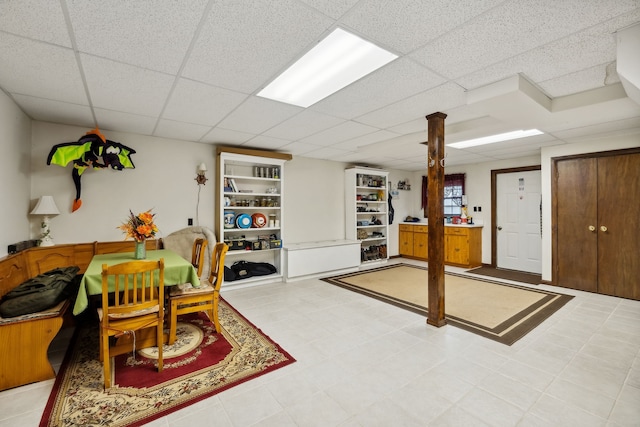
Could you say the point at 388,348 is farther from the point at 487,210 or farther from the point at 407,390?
the point at 487,210

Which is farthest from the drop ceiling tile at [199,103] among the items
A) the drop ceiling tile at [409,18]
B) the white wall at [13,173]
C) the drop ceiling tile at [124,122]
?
the drop ceiling tile at [409,18]

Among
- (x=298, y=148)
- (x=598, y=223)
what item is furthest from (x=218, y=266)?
(x=598, y=223)

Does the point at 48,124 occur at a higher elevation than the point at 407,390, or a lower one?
higher

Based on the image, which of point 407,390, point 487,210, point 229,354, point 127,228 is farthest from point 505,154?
point 127,228

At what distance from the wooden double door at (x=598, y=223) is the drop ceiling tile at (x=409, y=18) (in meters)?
4.47

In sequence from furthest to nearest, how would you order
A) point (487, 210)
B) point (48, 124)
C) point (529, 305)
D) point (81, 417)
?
point (487, 210) < point (529, 305) < point (48, 124) < point (81, 417)

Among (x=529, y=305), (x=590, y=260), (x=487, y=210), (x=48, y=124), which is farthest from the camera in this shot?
A: (x=487, y=210)

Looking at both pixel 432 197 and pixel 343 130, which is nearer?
pixel 432 197

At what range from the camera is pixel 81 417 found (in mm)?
1852

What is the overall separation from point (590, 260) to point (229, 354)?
556 centimetres

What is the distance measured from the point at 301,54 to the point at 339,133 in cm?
214

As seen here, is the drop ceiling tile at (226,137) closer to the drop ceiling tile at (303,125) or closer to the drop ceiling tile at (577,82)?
the drop ceiling tile at (303,125)

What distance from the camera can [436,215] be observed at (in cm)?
321

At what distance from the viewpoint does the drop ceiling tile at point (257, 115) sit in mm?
3051
